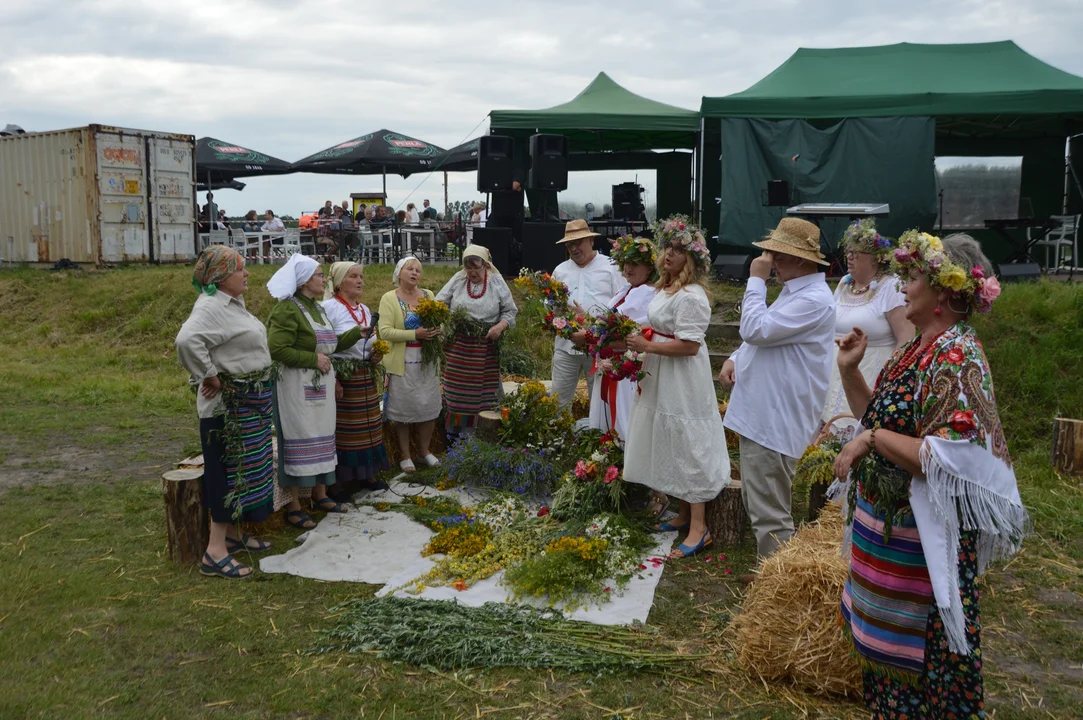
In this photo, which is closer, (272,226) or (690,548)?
(690,548)

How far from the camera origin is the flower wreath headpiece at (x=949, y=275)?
2490 millimetres

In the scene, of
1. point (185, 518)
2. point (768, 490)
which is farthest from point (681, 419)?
point (185, 518)

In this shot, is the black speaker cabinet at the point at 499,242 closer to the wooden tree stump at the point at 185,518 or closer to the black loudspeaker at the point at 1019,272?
the black loudspeaker at the point at 1019,272

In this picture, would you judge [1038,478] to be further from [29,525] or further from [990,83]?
[990,83]

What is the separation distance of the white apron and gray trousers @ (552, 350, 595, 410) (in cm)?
212

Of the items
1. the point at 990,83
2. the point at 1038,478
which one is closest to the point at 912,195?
the point at 990,83

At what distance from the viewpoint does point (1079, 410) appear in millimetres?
7766

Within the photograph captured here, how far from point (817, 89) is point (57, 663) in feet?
39.3

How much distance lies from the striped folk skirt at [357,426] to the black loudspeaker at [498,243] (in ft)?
21.3

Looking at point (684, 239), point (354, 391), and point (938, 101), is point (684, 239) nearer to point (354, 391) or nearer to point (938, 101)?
point (354, 391)

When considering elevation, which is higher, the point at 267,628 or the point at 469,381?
the point at 469,381

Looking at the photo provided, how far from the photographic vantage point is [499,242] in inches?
484

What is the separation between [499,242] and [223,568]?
26.8 feet

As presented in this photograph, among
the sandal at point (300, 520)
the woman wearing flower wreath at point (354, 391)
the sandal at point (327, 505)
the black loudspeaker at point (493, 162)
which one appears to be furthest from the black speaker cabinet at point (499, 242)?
the sandal at point (300, 520)
